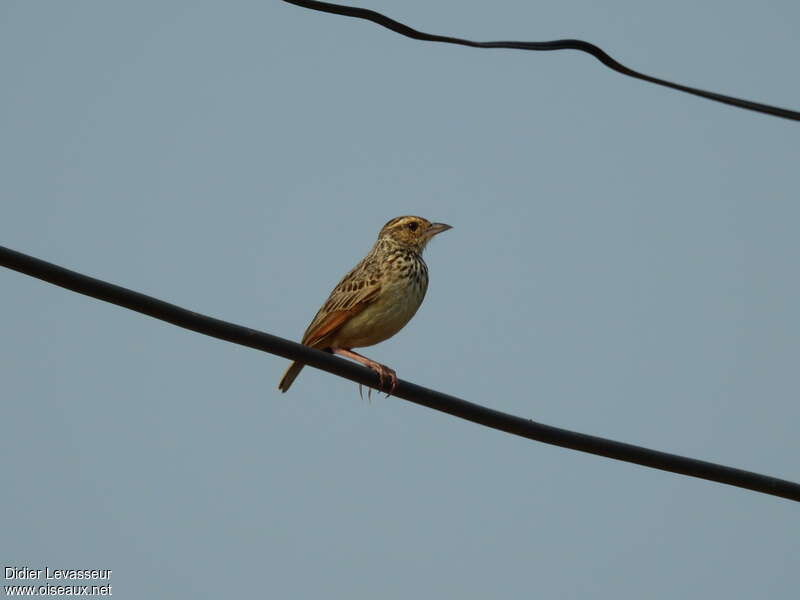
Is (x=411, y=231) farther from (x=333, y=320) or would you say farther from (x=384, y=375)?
(x=384, y=375)

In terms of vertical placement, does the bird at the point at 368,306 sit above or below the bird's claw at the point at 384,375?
above

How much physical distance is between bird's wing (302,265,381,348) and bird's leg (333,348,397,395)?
0.19 m

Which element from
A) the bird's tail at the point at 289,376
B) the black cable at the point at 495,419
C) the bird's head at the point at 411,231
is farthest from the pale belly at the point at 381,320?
the black cable at the point at 495,419

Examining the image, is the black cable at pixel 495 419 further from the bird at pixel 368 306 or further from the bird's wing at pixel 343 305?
the bird's wing at pixel 343 305

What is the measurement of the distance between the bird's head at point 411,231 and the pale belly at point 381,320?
911 mm

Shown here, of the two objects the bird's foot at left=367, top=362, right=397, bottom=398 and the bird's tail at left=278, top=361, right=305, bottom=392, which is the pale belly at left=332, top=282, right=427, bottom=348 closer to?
the bird's tail at left=278, top=361, right=305, bottom=392

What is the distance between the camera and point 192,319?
216 inches

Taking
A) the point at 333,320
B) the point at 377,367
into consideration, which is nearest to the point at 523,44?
the point at 377,367

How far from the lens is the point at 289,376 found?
10203 millimetres

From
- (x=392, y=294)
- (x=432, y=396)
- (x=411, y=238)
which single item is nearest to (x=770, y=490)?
(x=432, y=396)

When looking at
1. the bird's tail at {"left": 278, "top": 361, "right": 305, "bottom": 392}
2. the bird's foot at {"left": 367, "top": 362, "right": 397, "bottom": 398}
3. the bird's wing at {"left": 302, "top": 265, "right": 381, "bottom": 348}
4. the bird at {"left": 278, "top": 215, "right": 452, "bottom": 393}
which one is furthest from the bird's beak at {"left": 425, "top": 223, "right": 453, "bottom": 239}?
the bird's foot at {"left": 367, "top": 362, "right": 397, "bottom": 398}

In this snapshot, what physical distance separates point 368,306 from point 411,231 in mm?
1389

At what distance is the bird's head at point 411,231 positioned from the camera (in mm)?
10883

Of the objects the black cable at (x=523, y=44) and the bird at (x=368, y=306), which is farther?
the bird at (x=368, y=306)
